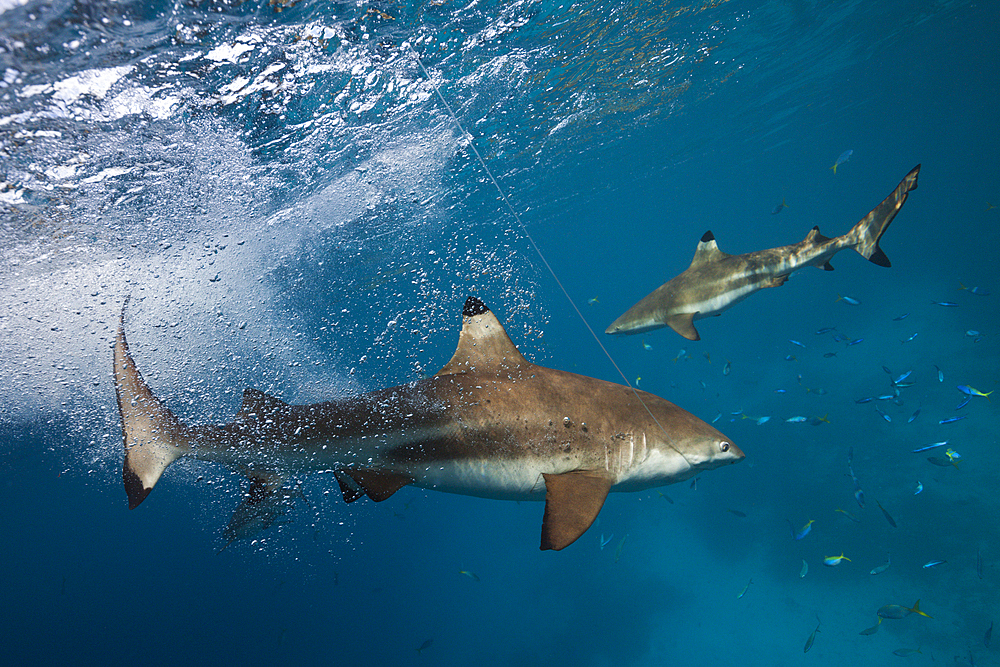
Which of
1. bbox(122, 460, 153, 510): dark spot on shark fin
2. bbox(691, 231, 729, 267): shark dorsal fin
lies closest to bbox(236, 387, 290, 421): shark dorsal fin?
bbox(122, 460, 153, 510): dark spot on shark fin

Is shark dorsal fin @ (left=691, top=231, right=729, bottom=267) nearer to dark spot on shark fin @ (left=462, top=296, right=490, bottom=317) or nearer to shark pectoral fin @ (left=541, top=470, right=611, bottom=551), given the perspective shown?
dark spot on shark fin @ (left=462, top=296, right=490, bottom=317)

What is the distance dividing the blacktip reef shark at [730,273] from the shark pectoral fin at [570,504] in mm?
5045

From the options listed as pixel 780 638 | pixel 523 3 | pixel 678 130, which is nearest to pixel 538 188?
pixel 678 130

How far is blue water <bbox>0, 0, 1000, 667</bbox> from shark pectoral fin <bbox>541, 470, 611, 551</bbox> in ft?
7.96

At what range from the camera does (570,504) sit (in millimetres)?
3074

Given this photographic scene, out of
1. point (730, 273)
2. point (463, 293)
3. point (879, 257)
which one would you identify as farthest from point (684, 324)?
point (463, 293)

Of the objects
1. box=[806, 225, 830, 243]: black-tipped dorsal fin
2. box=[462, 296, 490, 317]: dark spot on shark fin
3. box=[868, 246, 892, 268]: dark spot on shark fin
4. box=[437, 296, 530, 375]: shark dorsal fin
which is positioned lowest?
box=[868, 246, 892, 268]: dark spot on shark fin

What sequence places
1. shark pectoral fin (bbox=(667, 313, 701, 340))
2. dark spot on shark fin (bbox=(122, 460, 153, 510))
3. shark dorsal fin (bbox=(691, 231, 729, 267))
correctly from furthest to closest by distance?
1. shark dorsal fin (bbox=(691, 231, 729, 267))
2. shark pectoral fin (bbox=(667, 313, 701, 340))
3. dark spot on shark fin (bbox=(122, 460, 153, 510))

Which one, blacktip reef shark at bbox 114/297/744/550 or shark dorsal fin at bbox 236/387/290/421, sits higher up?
shark dorsal fin at bbox 236/387/290/421

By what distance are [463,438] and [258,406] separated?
69.1 inches

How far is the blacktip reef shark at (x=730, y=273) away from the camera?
714 cm

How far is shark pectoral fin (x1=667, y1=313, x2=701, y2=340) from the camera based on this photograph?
783cm

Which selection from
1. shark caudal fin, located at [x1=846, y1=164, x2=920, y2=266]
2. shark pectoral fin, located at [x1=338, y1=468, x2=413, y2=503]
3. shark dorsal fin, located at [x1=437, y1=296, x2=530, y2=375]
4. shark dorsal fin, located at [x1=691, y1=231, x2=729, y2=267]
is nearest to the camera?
shark pectoral fin, located at [x1=338, y1=468, x2=413, y2=503]

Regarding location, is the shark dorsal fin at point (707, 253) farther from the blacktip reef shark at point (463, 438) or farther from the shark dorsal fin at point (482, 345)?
the shark dorsal fin at point (482, 345)
